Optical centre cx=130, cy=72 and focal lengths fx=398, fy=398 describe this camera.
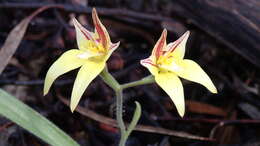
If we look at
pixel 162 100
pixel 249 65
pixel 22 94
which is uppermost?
pixel 249 65

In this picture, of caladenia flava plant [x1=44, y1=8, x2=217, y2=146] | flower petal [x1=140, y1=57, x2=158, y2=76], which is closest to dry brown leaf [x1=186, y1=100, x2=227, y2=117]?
caladenia flava plant [x1=44, y1=8, x2=217, y2=146]

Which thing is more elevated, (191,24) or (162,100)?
(191,24)

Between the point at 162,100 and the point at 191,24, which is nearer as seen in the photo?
the point at 162,100

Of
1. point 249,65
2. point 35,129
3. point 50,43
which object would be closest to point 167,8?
point 249,65

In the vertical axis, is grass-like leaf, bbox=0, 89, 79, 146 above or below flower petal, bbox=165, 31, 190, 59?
below

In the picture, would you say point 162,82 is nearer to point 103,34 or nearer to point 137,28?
point 103,34

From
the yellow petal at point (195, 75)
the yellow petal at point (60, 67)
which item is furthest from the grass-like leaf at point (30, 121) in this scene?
the yellow petal at point (195, 75)

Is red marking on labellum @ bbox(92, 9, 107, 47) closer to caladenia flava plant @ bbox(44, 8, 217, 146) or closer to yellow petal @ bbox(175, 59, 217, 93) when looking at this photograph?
caladenia flava plant @ bbox(44, 8, 217, 146)

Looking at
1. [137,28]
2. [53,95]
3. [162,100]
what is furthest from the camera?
[137,28]
